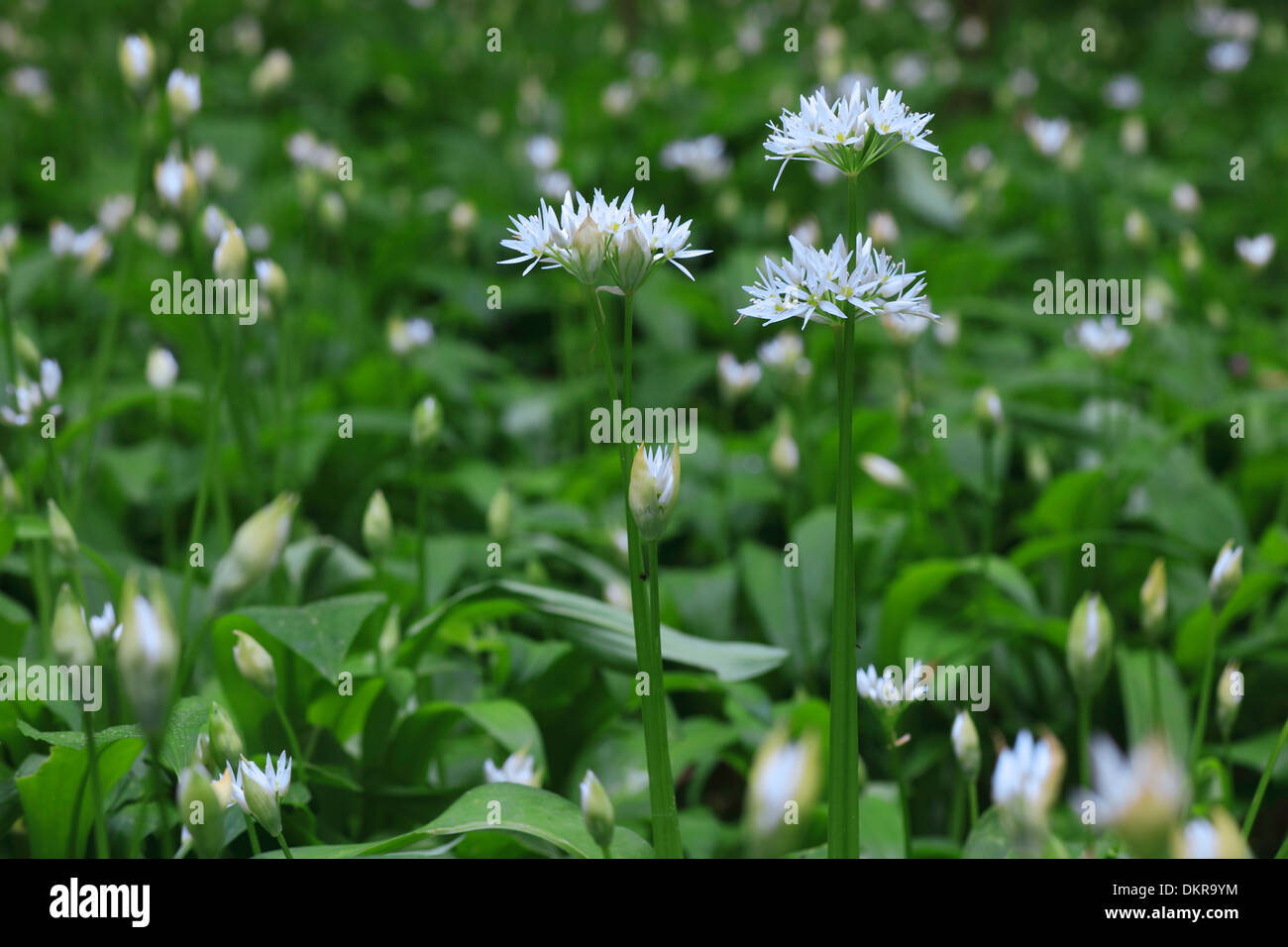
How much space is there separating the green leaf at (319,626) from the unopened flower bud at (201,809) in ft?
1.50

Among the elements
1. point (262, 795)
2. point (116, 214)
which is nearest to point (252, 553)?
point (262, 795)

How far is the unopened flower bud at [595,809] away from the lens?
48.4 inches

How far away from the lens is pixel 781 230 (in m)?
3.97

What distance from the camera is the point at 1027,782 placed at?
3.21 ft

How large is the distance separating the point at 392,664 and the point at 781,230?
2614 millimetres

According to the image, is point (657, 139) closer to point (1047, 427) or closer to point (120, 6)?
point (1047, 427)

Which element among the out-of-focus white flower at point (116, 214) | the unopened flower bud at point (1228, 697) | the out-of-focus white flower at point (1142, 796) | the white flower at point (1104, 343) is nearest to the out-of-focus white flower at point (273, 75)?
the out-of-focus white flower at point (116, 214)

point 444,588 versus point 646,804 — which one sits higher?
point 444,588

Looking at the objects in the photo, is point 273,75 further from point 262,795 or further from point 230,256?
point 262,795

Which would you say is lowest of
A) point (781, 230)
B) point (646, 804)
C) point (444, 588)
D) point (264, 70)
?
point (646, 804)

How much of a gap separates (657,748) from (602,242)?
0.60 m

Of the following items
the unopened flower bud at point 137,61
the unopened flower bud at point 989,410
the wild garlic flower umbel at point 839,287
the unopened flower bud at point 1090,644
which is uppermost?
the unopened flower bud at point 137,61

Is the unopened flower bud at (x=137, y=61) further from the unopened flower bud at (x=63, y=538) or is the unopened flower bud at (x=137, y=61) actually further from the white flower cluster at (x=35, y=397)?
the unopened flower bud at (x=63, y=538)
